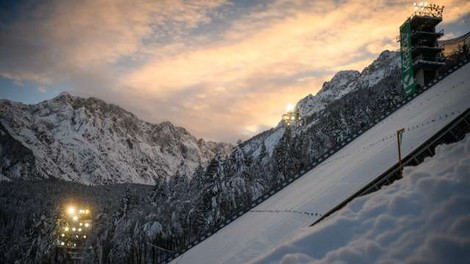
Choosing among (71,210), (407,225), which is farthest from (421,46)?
(407,225)

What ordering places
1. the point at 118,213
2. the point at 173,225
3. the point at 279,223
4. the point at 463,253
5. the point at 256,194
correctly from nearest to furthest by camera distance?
1. the point at 463,253
2. the point at 279,223
3. the point at 256,194
4. the point at 173,225
5. the point at 118,213

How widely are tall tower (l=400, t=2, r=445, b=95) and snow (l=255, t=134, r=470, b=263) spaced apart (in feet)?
177

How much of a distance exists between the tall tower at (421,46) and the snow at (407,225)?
53.8 m

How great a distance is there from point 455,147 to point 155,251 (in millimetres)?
64527

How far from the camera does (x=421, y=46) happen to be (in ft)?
197

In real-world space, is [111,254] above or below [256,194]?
below

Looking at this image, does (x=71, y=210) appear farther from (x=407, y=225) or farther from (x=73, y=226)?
(x=407, y=225)

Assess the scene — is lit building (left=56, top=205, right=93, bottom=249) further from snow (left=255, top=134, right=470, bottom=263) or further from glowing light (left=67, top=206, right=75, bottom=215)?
Result: snow (left=255, top=134, right=470, bottom=263)

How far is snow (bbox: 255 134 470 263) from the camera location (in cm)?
766

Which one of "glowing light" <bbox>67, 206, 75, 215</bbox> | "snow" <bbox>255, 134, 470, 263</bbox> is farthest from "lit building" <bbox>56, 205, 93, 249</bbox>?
"snow" <bbox>255, 134, 470, 263</bbox>

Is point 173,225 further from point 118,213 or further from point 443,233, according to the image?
point 443,233

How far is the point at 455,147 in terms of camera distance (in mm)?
10633

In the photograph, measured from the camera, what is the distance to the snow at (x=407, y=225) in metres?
7.66

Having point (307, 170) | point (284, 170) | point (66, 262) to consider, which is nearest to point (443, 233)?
point (307, 170)
